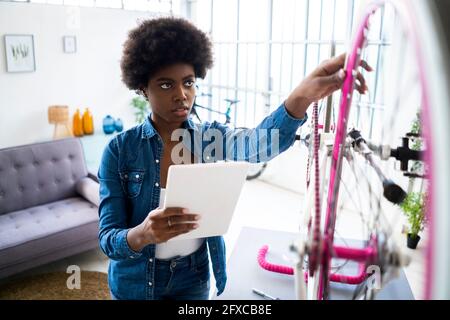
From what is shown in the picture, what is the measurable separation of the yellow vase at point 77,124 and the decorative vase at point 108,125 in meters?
0.31

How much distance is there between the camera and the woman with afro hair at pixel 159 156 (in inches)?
40.6

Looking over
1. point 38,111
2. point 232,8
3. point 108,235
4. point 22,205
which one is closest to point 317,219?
point 108,235

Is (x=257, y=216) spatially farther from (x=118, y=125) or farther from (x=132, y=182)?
(x=132, y=182)

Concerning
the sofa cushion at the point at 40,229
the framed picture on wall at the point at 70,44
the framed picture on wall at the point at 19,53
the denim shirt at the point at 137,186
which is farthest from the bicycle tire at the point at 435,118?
the framed picture on wall at the point at 70,44

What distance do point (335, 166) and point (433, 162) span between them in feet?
1.50

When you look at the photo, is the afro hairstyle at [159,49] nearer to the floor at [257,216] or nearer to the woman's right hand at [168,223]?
the woman's right hand at [168,223]

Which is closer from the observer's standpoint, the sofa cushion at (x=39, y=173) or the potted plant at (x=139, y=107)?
the sofa cushion at (x=39, y=173)

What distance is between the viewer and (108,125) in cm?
544

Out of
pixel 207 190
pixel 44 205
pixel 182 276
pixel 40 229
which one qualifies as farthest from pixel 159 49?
pixel 44 205

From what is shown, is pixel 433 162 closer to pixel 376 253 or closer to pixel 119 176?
pixel 376 253

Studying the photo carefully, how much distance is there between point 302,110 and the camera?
2.94 feet

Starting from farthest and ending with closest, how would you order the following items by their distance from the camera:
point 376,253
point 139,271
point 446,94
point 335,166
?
point 139,271 → point 335,166 → point 376,253 → point 446,94

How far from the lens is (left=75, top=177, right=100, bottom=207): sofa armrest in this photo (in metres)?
3.09
